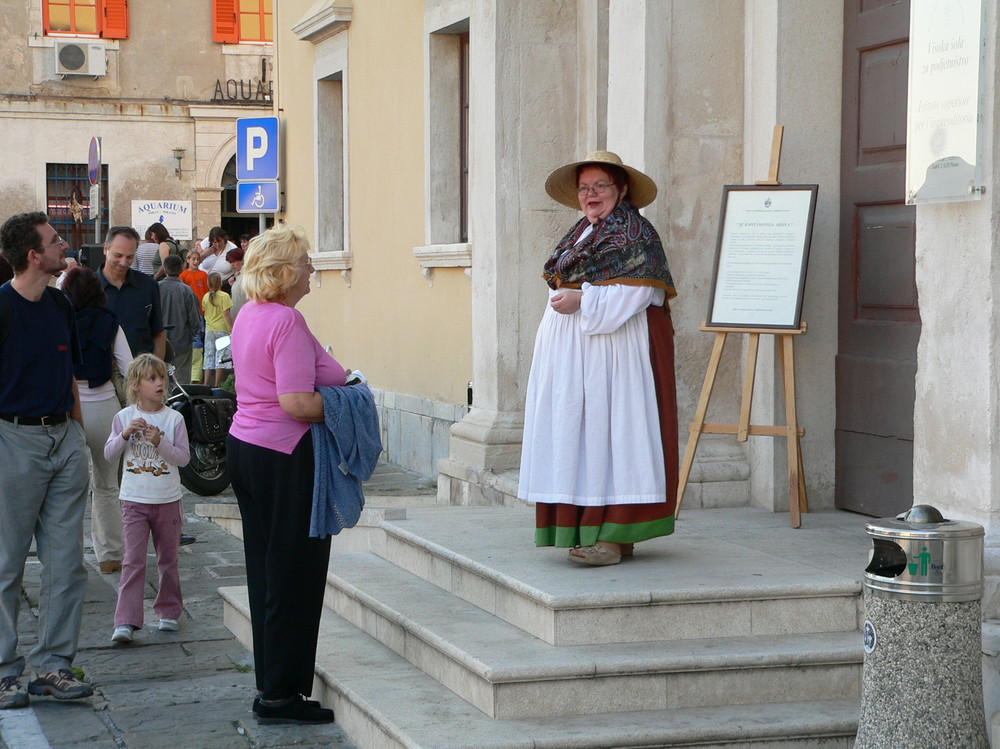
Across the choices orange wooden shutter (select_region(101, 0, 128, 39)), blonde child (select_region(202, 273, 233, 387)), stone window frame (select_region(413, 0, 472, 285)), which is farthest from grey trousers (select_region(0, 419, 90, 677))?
orange wooden shutter (select_region(101, 0, 128, 39))

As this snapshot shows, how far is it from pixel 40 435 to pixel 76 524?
39 cm

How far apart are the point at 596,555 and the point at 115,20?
26224 millimetres

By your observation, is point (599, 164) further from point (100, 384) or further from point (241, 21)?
point (241, 21)

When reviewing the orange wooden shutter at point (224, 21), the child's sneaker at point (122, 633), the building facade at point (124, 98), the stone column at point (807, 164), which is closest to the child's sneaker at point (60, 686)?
the child's sneaker at point (122, 633)

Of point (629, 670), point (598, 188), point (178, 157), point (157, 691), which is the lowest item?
point (157, 691)

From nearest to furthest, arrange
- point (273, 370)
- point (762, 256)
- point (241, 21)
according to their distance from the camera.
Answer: point (273, 370) → point (762, 256) → point (241, 21)

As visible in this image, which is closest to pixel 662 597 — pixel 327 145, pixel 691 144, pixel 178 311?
pixel 691 144

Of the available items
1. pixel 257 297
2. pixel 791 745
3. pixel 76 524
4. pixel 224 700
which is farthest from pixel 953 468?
pixel 76 524

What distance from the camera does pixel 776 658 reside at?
5.11m

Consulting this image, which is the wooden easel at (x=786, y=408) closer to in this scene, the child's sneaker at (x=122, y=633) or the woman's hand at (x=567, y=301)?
the woman's hand at (x=567, y=301)

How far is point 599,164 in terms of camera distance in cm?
589

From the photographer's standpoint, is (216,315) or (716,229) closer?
(716,229)

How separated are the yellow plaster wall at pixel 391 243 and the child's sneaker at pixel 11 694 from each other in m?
5.33

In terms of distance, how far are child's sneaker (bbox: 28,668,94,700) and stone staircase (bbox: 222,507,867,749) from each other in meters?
0.92
